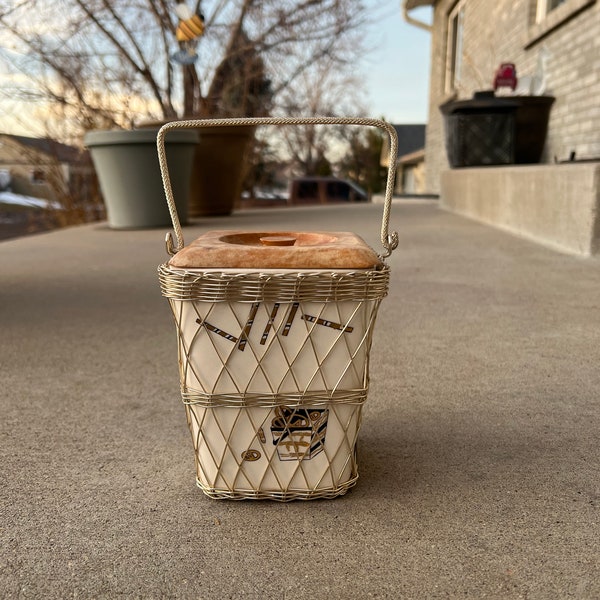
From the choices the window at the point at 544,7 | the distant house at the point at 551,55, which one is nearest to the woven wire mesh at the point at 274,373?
the distant house at the point at 551,55

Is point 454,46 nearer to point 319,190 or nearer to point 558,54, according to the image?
point 319,190

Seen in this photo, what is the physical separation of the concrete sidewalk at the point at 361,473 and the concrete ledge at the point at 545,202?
0.87 m

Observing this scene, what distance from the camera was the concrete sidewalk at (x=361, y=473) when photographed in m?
0.97

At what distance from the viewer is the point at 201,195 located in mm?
6777

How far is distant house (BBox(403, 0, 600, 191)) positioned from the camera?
468 centimetres

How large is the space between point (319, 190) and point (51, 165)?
8.38 meters

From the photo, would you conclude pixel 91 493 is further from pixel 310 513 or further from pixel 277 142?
pixel 277 142

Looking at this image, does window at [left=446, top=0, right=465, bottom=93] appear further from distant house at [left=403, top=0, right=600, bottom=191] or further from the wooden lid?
the wooden lid

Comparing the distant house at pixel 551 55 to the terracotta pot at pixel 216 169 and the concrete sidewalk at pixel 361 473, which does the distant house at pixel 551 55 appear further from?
the terracotta pot at pixel 216 169

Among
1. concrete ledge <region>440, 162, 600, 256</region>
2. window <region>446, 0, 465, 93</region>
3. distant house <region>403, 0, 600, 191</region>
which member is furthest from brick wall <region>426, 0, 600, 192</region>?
window <region>446, 0, 465, 93</region>

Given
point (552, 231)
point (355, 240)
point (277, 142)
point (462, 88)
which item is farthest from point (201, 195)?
point (277, 142)

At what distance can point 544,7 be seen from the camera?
5.91 metres

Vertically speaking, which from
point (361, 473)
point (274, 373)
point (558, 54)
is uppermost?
point (558, 54)

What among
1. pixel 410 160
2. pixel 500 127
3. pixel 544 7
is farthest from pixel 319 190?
pixel 500 127
